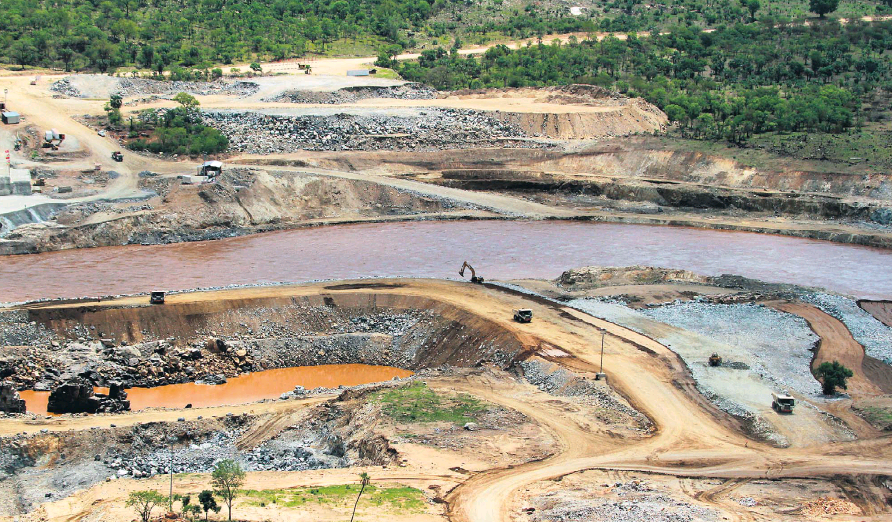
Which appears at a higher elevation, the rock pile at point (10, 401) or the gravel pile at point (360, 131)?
the gravel pile at point (360, 131)

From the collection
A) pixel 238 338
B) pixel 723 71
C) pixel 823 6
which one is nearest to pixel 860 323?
pixel 238 338

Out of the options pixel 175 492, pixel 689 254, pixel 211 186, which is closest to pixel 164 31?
pixel 211 186

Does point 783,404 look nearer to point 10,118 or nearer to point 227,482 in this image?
point 227,482

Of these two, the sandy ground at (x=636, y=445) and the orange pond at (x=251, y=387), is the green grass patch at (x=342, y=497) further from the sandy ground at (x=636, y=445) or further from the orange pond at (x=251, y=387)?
the orange pond at (x=251, y=387)

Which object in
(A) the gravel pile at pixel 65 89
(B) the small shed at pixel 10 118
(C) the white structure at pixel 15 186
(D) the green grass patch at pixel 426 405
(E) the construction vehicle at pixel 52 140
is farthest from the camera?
(A) the gravel pile at pixel 65 89

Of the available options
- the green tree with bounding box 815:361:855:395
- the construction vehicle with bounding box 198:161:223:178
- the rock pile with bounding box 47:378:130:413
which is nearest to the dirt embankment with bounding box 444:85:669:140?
the construction vehicle with bounding box 198:161:223:178

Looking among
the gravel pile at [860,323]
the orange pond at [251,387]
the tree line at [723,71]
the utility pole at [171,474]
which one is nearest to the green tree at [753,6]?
the tree line at [723,71]

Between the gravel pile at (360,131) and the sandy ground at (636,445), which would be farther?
the gravel pile at (360,131)
